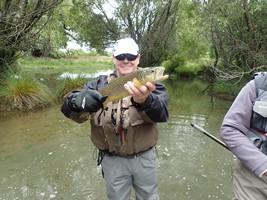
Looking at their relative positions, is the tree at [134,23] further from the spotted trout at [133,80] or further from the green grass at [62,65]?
the spotted trout at [133,80]

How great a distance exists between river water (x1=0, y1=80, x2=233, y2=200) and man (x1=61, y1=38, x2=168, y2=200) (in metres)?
1.15

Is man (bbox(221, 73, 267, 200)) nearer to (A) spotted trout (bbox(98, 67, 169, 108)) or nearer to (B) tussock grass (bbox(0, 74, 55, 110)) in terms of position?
(A) spotted trout (bbox(98, 67, 169, 108))

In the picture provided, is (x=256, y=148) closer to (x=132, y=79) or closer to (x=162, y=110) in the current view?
(x=162, y=110)

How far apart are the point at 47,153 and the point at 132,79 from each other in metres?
4.52

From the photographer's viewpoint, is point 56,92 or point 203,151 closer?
point 203,151

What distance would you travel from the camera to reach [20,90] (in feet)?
33.4

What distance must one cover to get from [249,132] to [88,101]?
1.34 metres

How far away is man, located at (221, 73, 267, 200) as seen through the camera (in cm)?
190

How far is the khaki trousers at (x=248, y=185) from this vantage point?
6.41ft

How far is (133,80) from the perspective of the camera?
7.36 feet

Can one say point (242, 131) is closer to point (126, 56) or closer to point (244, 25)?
point (126, 56)

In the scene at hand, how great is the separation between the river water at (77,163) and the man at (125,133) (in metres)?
1.15

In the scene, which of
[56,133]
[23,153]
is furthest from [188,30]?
[23,153]

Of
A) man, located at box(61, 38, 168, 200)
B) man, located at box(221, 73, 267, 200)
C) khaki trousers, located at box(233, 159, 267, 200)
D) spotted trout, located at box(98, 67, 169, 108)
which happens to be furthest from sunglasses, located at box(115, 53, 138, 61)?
khaki trousers, located at box(233, 159, 267, 200)
